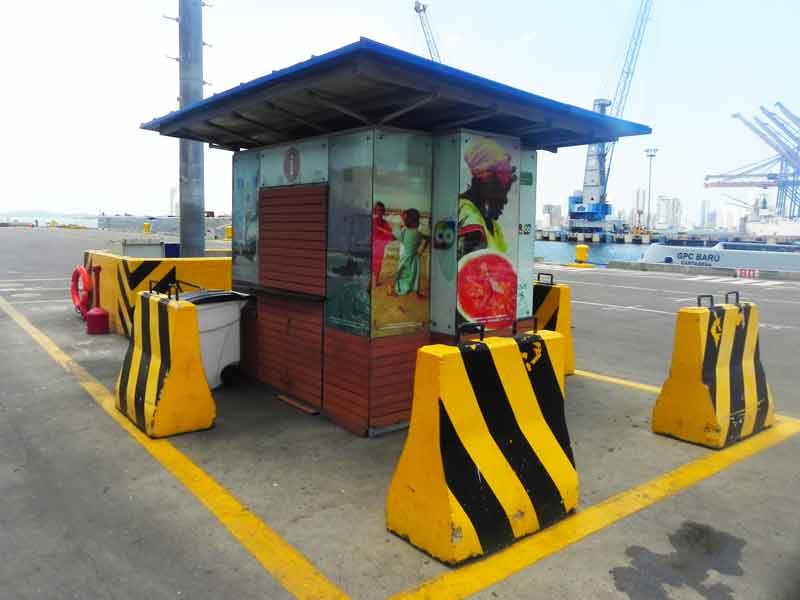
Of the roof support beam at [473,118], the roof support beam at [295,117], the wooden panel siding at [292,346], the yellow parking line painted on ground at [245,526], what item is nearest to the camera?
the yellow parking line painted on ground at [245,526]

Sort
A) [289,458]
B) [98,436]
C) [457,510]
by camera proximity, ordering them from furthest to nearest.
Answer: [98,436]
[289,458]
[457,510]

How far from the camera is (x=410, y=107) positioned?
182 inches

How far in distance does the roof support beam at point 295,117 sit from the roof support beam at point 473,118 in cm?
111

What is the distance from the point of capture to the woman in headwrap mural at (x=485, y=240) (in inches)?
207

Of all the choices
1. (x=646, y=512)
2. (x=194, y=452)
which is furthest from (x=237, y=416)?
(x=646, y=512)

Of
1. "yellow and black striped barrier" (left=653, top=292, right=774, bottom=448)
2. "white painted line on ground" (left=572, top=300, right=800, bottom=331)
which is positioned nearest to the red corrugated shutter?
"yellow and black striped barrier" (left=653, top=292, right=774, bottom=448)

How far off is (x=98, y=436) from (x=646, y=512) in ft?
14.0

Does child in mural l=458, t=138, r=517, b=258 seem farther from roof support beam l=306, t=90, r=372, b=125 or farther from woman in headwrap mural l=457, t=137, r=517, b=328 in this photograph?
roof support beam l=306, t=90, r=372, b=125

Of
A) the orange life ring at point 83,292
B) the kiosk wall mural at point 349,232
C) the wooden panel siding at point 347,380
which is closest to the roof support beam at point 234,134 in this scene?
the kiosk wall mural at point 349,232

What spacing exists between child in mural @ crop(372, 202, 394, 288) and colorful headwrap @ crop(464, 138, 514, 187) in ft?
2.96

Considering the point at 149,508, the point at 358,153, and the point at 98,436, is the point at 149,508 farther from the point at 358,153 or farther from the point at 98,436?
the point at 358,153

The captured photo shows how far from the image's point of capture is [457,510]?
3.19 metres

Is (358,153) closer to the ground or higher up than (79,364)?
higher up

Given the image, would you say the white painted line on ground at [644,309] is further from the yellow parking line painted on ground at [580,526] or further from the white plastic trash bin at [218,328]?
the white plastic trash bin at [218,328]
